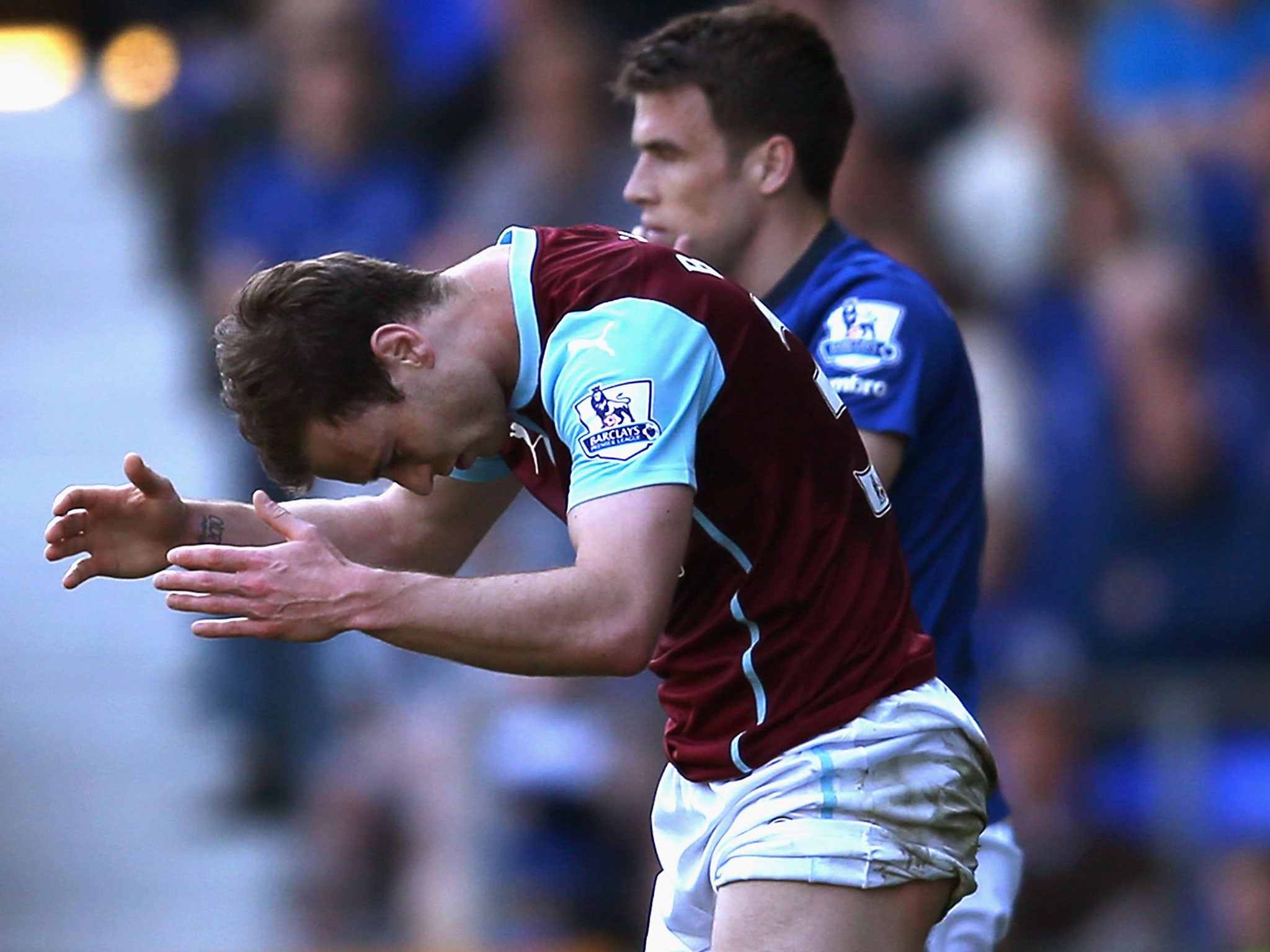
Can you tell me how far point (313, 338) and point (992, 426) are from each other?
14.3 feet

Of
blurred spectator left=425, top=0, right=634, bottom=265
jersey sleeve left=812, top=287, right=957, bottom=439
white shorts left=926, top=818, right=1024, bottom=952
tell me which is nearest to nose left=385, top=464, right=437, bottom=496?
jersey sleeve left=812, top=287, right=957, bottom=439

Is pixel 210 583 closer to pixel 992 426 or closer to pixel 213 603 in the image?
pixel 213 603

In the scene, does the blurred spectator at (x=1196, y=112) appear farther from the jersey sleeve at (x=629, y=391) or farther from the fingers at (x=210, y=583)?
the fingers at (x=210, y=583)

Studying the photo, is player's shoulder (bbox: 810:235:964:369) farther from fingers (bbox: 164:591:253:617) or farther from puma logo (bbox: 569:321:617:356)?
fingers (bbox: 164:591:253:617)

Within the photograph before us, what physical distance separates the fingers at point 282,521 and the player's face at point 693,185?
1.32m

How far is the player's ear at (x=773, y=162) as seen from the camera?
3939mm

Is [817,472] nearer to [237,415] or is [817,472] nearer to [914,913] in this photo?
[914,913]

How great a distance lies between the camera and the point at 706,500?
3.02m

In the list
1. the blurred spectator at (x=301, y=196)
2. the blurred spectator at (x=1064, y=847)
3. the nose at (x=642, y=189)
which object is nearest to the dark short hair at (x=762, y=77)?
the nose at (x=642, y=189)

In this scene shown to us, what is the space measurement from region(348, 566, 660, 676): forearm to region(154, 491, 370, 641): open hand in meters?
0.03

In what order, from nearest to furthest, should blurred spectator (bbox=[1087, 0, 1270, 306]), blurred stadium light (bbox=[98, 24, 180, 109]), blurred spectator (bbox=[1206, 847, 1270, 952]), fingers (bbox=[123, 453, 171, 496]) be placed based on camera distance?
1. fingers (bbox=[123, 453, 171, 496])
2. blurred spectator (bbox=[1206, 847, 1270, 952])
3. blurred spectator (bbox=[1087, 0, 1270, 306])
4. blurred stadium light (bbox=[98, 24, 180, 109])

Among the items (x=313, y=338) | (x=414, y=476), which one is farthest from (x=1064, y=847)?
(x=313, y=338)

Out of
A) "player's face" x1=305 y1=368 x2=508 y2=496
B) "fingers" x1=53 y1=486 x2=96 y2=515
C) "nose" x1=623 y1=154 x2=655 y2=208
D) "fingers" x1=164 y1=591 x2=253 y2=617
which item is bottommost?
"fingers" x1=164 y1=591 x2=253 y2=617

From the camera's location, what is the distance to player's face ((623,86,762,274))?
390 centimetres
